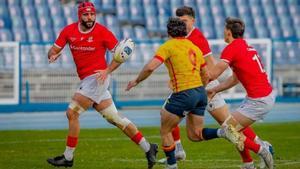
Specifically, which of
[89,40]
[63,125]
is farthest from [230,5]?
[89,40]

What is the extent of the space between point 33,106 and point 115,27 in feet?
17.4

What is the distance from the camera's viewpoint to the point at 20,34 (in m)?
30.1

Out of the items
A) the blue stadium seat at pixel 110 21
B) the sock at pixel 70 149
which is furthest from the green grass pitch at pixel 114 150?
the blue stadium seat at pixel 110 21

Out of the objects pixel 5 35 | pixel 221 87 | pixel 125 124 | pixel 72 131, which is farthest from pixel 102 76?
pixel 5 35

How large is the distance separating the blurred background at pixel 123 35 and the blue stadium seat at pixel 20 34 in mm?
28

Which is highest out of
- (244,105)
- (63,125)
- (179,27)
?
(179,27)

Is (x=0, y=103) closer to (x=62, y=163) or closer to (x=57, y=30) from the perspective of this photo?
(x=57, y=30)

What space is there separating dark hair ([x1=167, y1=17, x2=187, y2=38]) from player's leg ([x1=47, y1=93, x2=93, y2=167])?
215 cm

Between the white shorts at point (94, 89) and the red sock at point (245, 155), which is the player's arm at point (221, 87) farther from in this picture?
the white shorts at point (94, 89)

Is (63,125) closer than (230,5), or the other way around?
(63,125)

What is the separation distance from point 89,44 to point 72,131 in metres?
1.21

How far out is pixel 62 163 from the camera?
14.4 meters

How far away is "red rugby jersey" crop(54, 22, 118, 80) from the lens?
1466cm

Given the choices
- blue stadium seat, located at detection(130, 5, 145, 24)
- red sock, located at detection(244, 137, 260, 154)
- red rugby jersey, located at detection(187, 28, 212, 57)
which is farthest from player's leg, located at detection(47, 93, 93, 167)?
blue stadium seat, located at detection(130, 5, 145, 24)
